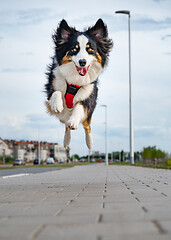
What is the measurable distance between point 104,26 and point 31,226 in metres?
2.73

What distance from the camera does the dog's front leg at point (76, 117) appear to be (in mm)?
4988

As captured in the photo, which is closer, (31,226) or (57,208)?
(31,226)

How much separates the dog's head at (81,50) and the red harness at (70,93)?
149 mm

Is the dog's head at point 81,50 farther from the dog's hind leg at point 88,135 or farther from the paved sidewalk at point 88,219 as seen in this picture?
the paved sidewalk at point 88,219

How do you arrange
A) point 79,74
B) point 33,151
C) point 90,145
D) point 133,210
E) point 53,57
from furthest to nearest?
point 33,151
point 90,145
point 53,57
point 79,74
point 133,210

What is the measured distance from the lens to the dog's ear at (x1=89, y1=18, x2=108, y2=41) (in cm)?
472

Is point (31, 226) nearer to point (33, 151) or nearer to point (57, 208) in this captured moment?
point (57, 208)

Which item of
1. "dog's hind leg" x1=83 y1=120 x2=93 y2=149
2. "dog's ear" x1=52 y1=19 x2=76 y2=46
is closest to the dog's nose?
"dog's ear" x1=52 y1=19 x2=76 y2=46

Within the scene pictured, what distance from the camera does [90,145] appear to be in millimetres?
6367

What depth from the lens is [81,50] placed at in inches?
182

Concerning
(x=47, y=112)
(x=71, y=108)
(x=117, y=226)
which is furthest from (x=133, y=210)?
(x=47, y=112)

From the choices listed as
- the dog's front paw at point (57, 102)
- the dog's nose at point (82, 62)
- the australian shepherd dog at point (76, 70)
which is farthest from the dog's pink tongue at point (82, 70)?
the dog's front paw at point (57, 102)

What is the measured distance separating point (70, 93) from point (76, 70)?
52 centimetres

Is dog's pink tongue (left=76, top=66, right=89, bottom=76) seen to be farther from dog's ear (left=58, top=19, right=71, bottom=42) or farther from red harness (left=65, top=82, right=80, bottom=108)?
dog's ear (left=58, top=19, right=71, bottom=42)
